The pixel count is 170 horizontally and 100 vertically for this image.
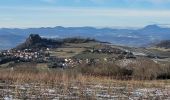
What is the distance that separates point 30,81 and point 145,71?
12.6 m

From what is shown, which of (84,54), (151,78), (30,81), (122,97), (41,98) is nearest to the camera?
(41,98)

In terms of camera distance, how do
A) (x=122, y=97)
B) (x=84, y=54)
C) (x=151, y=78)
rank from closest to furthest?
1. (x=122, y=97)
2. (x=151, y=78)
3. (x=84, y=54)

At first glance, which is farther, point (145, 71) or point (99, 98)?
point (145, 71)

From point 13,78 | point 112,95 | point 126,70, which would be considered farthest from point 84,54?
point 112,95

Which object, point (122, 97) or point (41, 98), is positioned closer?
point (41, 98)

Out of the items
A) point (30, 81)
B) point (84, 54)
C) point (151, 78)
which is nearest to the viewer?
point (30, 81)

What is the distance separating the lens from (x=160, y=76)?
132 feet

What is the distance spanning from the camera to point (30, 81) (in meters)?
29.3

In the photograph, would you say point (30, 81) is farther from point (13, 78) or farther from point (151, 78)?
point (151, 78)

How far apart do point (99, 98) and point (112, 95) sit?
5.73 ft

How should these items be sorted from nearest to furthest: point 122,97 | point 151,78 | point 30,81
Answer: point 122,97
point 30,81
point 151,78

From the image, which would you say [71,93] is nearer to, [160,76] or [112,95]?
[112,95]

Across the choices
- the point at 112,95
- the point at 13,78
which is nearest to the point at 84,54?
the point at 13,78

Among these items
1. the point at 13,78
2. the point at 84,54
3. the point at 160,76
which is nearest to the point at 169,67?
the point at 160,76
